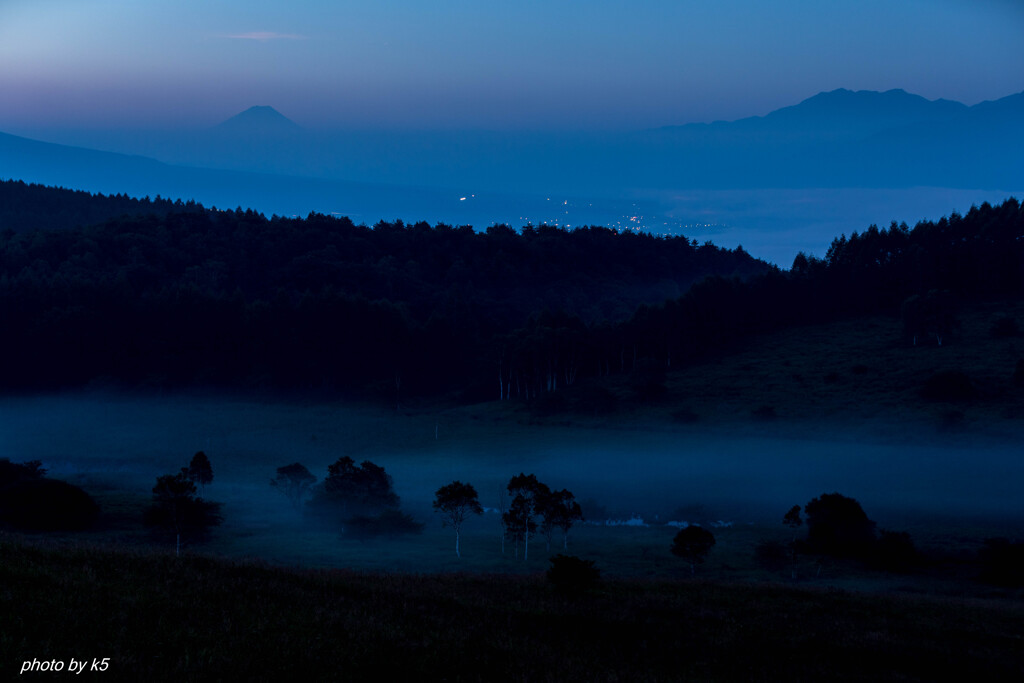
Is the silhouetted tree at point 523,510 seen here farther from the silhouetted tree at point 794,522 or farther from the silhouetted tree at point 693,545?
the silhouetted tree at point 794,522

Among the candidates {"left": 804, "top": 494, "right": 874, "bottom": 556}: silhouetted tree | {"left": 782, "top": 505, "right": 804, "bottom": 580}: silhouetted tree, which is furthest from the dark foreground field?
{"left": 804, "top": 494, "right": 874, "bottom": 556}: silhouetted tree

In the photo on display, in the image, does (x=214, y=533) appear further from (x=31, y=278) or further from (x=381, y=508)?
(x=31, y=278)

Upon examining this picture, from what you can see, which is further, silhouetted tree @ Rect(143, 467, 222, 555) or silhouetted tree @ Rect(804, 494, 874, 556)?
silhouetted tree @ Rect(804, 494, 874, 556)

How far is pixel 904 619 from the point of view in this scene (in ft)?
75.2

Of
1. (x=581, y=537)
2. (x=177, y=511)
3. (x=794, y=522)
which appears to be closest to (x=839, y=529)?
(x=794, y=522)

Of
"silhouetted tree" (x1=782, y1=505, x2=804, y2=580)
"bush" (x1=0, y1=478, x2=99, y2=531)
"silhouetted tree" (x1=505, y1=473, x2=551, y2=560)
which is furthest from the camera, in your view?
"silhouetted tree" (x1=505, y1=473, x2=551, y2=560)

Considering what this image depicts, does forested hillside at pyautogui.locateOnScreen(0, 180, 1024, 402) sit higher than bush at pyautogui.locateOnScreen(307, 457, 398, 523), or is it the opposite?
forested hillside at pyautogui.locateOnScreen(0, 180, 1024, 402)

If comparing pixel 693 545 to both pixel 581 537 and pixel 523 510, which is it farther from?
pixel 581 537

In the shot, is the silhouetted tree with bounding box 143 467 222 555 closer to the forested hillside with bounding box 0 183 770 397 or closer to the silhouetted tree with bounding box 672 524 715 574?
the silhouetted tree with bounding box 672 524 715 574

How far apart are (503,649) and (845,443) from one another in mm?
75043

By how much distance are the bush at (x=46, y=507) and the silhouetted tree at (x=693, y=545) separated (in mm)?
34028

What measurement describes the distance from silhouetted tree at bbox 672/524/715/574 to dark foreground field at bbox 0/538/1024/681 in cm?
1717

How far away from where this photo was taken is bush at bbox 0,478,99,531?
44.4 metres

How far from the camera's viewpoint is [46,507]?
45.3 m
